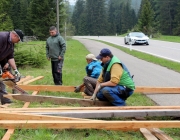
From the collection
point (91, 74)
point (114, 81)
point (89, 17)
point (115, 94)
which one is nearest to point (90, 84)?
point (91, 74)

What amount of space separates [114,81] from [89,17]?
341ft

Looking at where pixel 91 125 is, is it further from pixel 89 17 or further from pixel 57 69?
pixel 89 17

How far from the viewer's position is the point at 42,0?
53.8 m

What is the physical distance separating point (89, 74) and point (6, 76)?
2025mm

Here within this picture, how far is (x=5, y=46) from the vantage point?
6336 mm

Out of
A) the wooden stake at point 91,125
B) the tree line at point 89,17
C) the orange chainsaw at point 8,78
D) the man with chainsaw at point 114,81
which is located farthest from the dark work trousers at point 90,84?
the tree line at point 89,17

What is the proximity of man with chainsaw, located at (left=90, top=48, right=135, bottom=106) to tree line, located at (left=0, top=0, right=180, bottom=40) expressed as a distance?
32.5ft

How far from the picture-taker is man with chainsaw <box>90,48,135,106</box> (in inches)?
223

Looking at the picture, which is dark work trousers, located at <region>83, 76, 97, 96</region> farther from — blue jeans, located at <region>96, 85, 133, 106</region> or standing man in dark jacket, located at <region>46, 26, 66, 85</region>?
standing man in dark jacket, located at <region>46, 26, 66, 85</region>

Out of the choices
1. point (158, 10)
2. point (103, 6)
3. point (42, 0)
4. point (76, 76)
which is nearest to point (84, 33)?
point (103, 6)

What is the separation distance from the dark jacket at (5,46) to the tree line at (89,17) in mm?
8326

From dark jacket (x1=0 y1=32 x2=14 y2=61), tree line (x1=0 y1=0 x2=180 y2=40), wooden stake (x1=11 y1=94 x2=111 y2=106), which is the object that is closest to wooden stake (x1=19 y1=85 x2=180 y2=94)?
wooden stake (x1=11 y1=94 x2=111 y2=106)

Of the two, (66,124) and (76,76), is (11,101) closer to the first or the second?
(66,124)

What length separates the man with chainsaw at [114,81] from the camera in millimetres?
5652
